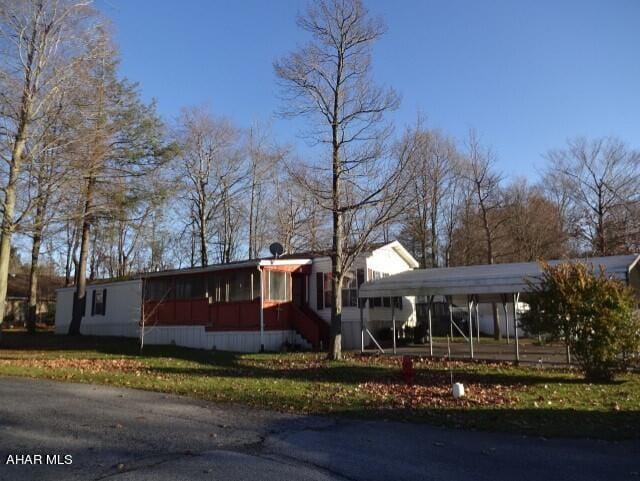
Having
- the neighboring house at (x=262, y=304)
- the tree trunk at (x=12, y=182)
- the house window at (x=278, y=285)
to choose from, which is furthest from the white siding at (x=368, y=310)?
the tree trunk at (x=12, y=182)

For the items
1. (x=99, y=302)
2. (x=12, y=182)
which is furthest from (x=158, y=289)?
(x=12, y=182)

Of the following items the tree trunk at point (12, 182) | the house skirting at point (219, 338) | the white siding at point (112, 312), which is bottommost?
the house skirting at point (219, 338)

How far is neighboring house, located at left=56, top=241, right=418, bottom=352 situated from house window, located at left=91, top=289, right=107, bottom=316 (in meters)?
6.39

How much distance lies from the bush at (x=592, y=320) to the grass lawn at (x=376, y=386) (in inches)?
21.1

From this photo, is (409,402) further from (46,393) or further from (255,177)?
(255,177)

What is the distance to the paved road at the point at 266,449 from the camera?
17.9 feet

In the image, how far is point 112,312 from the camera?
30.0 metres

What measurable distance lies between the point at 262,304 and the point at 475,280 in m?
8.14

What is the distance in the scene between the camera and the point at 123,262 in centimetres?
4991

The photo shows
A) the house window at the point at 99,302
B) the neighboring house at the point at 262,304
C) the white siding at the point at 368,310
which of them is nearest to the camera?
the neighboring house at the point at 262,304

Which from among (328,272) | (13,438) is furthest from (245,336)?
(13,438)

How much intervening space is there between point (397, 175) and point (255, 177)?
78.5 feet

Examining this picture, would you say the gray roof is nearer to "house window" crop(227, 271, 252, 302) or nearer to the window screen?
the window screen

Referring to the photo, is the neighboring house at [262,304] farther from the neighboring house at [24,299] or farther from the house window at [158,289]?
the neighboring house at [24,299]
